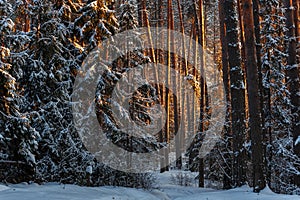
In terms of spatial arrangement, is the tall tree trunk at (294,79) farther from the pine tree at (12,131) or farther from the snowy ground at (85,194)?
the pine tree at (12,131)

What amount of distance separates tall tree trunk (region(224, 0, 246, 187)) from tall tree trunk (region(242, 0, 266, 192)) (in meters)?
1.20

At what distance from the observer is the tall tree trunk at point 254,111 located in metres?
10.1

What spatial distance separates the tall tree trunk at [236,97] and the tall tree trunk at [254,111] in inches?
47.1

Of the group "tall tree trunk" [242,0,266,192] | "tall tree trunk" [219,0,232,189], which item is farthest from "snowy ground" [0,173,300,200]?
"tall tree trunk" [219,0,232,189]

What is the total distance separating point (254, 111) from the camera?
406 inches

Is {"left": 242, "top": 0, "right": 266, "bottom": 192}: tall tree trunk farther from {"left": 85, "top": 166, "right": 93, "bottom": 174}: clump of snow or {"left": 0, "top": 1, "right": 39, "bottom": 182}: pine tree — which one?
{"left": 0, "top": 1, "right": 39, "bottom": 182}: pine tree

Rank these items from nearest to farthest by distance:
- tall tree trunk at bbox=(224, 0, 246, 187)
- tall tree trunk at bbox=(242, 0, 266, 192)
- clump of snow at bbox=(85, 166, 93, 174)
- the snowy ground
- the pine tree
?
the snowy ground → tall tree trunk at bbox=(242, 0, 266, 192) → the pine tree → tall tree trunk at bbox=(224, 0, 246, 187) → clump of snow at bbox=(85, 166, 93, 174)

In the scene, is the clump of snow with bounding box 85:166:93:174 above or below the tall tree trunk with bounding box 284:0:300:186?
below

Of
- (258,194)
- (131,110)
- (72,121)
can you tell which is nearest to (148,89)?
(131,110)

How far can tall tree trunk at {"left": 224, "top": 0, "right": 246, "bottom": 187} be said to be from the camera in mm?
11727

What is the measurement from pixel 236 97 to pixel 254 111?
155cm

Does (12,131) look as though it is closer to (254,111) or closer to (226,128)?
(254,111)

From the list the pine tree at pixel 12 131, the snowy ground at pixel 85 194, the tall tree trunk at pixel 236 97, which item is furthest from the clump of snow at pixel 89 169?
the tall tree trunk at pixel 236 97

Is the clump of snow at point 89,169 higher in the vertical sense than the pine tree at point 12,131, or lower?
lower
